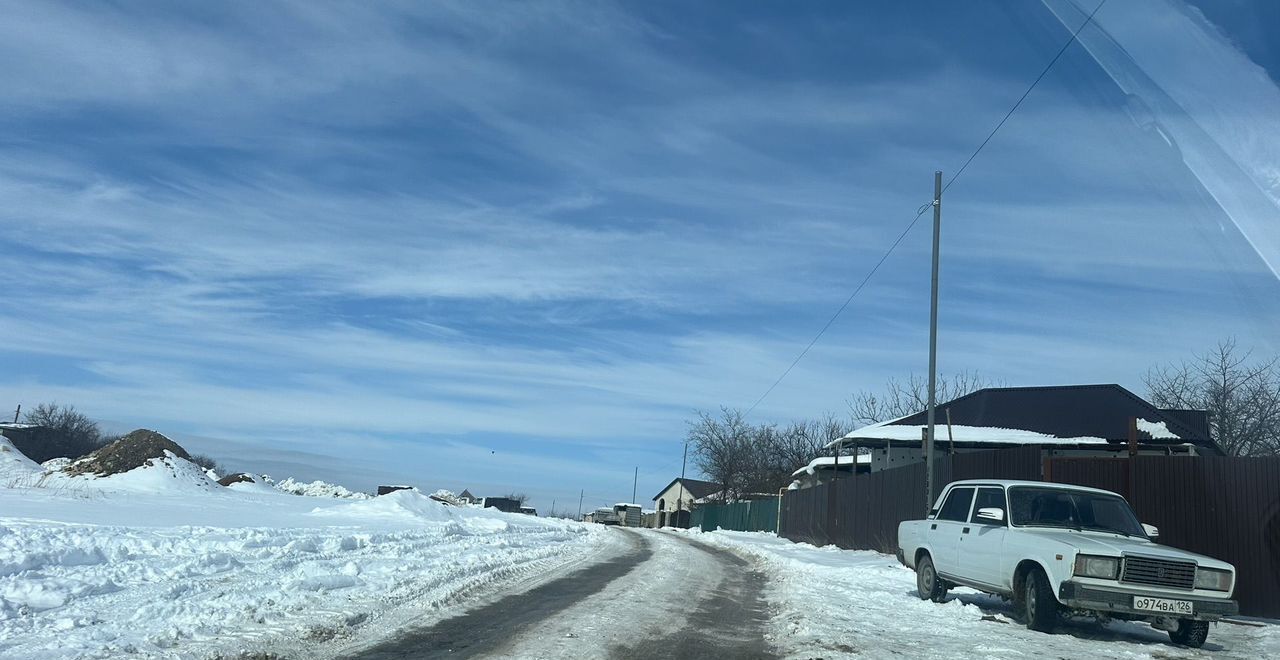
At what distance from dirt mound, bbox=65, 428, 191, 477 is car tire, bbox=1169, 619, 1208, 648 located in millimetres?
32415

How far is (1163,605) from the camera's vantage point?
959 cm

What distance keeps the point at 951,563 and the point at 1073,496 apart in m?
1.79

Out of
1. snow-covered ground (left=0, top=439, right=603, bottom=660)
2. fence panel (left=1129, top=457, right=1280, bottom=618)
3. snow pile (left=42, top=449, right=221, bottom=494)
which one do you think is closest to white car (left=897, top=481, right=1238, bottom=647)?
fence panel (left=1129, top=457, right=1280, bottom=618)

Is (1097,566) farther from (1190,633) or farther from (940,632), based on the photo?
(940,632)

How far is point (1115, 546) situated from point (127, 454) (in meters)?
33.4

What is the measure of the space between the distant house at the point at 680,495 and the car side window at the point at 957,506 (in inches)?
2716

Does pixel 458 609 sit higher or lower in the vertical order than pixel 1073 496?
lower

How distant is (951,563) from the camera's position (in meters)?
12.4

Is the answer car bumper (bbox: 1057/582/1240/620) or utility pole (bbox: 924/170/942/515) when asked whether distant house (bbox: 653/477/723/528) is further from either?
car bumper (bbox: 1057/582/1240/620)

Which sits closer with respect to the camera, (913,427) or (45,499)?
(45,499)

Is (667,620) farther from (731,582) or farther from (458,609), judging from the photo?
(731,582)

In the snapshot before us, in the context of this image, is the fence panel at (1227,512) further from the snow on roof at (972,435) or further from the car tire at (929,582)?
the snow on roof at (972,435)

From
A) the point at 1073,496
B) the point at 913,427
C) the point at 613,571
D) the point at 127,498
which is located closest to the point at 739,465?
the point at 913,427

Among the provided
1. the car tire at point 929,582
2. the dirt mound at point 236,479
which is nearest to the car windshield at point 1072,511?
the car tire at point 929,582
